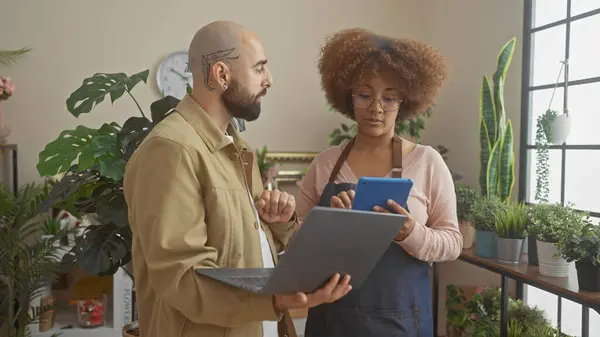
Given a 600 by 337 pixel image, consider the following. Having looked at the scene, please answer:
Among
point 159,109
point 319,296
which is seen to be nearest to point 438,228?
point 319,296

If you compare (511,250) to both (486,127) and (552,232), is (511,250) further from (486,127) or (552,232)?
(486,127)

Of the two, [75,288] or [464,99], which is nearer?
[75,288]

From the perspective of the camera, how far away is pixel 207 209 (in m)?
1.15

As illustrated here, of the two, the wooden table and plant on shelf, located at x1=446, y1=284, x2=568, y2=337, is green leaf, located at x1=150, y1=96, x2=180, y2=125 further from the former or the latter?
plant on shelf, located at x1=446, y1=284, x2=568, y2=337

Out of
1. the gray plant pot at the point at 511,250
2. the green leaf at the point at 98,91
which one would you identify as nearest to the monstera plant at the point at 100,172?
the green leaf at the point at 98,91

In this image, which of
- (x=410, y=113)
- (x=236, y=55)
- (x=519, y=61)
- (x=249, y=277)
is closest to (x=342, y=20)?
(x=519, y=61)

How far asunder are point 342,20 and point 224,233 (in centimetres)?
378

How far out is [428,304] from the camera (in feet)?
5.67

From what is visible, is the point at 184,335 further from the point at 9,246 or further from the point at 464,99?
the point at 464,99

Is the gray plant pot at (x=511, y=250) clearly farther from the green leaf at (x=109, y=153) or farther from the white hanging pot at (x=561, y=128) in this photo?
the green leaf at (x=109, y=153)

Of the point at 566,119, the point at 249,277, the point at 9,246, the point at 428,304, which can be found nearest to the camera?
the point at 249,277

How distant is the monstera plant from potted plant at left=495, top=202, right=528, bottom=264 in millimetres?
1779

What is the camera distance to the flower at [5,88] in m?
3.51

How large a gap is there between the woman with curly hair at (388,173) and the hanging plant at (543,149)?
1480 mm
